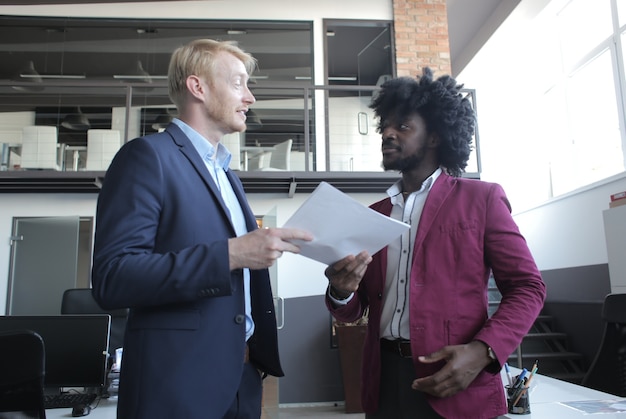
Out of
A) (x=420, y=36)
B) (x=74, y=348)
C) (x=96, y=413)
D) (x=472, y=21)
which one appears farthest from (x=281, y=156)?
(x=472, y=21)

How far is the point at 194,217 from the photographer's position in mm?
1281

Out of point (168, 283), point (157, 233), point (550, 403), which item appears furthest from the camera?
point (550, 403)

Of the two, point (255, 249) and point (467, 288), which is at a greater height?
point (255, 249)

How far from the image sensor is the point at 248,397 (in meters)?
1.38

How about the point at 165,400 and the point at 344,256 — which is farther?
the point at 344,256

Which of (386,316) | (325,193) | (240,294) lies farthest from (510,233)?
(240,294)

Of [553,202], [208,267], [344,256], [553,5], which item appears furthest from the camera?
[553,5]

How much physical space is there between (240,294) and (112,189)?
405 mm

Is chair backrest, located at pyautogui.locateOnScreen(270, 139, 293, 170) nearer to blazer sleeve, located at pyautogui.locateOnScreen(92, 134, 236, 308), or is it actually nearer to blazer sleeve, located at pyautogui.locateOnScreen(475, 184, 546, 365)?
blazer sleeve, located at pyautogui.locateOnScreen(475, 184, 546, 365)

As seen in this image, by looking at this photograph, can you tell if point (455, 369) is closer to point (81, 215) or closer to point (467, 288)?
point (467, 288)

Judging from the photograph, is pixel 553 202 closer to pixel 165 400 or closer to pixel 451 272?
pixel 451 272

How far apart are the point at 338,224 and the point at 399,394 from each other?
55 centimetres

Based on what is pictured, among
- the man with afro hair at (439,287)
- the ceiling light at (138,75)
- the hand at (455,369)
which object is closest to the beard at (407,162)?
the man with afro hair at (439,287)

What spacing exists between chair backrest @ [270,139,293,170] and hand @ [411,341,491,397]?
218 inches
